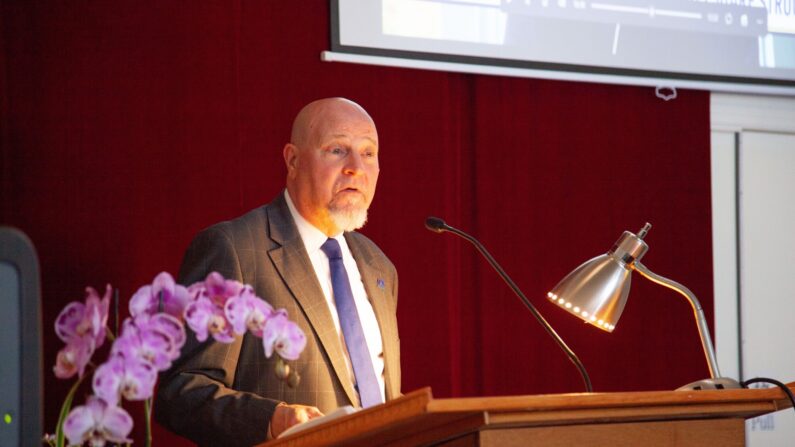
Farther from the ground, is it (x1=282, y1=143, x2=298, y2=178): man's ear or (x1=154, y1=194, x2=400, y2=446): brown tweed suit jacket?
(x1=282, y1=143, x2=298, y2=178): man's ear

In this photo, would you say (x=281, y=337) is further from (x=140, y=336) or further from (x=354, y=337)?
(x=354, y=337)

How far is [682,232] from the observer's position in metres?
4.39

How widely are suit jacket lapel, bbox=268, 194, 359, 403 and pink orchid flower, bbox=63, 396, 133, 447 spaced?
1.30 m

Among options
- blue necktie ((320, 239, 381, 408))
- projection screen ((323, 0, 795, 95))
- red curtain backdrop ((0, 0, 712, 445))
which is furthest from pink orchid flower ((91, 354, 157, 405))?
projection screen ((323, 0, 795, 95))

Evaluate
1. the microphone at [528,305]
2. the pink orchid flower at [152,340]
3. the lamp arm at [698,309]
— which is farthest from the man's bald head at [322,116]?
the pink orchid flower at [152,340]

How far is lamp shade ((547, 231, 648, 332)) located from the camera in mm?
2385

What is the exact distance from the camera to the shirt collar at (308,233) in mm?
2785

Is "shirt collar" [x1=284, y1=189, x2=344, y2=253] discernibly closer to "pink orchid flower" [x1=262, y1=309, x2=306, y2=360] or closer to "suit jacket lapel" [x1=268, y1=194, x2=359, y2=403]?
"suit jacket lapel" [x1=268, y1=194, x2=359, y2=403]

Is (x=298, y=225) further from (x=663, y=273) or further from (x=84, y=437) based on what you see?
(x=663, y=273)

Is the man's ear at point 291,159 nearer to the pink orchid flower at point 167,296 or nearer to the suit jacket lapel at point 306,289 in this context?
the suit jacket lapel at point 306,289

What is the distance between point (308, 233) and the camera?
280cm

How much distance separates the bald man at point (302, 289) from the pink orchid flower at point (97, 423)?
2.80ft

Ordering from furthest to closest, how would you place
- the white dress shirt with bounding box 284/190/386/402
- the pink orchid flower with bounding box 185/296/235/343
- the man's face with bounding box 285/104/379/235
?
the man's face with bounding box 285/104/379/235 → the white dress shirt with bounding box 284/190/386/402 → the pink orchid flower with bounding box 185/296/235/343

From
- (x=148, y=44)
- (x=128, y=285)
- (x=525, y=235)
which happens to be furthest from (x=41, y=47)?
(x=525, y=235)
